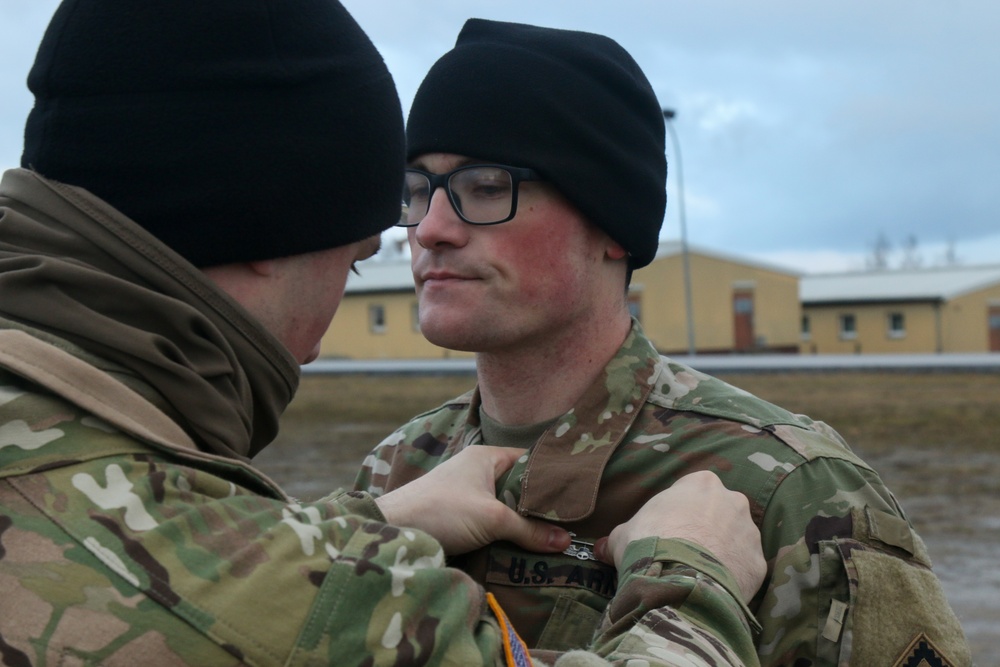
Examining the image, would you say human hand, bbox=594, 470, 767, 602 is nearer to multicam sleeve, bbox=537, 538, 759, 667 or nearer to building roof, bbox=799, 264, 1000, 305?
multicam sleeve, bbox=537, 538, 759, 667

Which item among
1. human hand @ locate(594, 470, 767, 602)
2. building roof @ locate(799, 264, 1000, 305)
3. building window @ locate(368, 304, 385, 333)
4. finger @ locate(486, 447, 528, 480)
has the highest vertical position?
building roof @ locate(799, 264, 1000, 305)

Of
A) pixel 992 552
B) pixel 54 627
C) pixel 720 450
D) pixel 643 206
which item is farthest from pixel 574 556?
pixel 992 552

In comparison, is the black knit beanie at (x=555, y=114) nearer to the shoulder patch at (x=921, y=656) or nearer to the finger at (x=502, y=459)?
the finger at (x=502, y=459)

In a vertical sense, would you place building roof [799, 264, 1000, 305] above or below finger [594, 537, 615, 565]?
above

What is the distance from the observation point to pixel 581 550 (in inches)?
108

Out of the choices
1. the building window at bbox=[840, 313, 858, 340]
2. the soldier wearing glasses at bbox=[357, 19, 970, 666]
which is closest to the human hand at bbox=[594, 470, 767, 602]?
the soldier wearing glasses at bbox=[357, 19, 970, 666]

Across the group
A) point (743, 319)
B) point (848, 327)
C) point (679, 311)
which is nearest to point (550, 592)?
point (679, 311)

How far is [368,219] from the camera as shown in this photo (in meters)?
2.04

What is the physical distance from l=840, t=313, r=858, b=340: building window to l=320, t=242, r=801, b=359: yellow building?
3.26 meters

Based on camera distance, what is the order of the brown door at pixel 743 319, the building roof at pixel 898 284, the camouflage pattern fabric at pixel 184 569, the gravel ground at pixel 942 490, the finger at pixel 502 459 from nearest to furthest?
the camouflage pattern fabric at pixel 184 569 → the finger at pixel 502 459 → the gravel ground at pixel 942 490 → the brown door at pixel 743 319 → the building roof at pixel 898 284

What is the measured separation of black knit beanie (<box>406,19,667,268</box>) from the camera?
305cm

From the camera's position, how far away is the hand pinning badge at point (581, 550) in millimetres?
2725

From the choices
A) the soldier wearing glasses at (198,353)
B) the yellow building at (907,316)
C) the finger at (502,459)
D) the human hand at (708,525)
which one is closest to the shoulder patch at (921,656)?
the human hand at (708,525)

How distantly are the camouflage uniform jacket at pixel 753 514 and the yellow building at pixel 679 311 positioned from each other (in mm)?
45307
